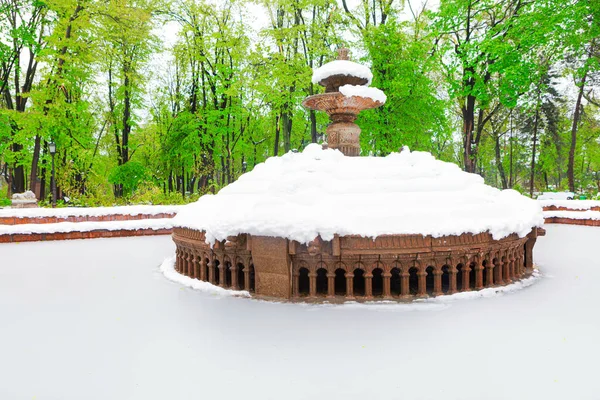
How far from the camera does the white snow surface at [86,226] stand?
503 inches

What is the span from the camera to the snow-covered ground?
268cm

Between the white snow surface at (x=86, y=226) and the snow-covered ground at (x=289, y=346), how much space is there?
26.7 feet

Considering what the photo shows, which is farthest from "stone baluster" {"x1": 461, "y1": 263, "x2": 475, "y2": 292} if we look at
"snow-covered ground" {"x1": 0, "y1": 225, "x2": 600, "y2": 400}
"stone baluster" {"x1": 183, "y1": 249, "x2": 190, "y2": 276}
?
"stone baluster" {"x1": 183, "y1": 249, "x2": 190, "y2": 276}

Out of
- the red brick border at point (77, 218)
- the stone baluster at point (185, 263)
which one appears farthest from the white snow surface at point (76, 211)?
the stone baluster at point (185, 263)

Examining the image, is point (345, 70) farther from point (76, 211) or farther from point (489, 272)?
point (76, 211)

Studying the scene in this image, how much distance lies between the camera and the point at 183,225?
6348 millimetres

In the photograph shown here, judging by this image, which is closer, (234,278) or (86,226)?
(234,278)

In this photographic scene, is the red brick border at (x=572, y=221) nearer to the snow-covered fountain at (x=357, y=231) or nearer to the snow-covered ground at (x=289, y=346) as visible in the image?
the snow-covered fountain at (x=357, y=231)

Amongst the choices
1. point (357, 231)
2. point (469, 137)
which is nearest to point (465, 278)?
point (357, 231)

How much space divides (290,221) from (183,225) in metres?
2.47

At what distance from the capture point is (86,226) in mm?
13523

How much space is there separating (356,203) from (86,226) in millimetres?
11723

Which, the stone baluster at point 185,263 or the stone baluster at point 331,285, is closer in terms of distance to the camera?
the stone baluster at point 331,285

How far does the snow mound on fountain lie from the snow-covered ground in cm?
92
